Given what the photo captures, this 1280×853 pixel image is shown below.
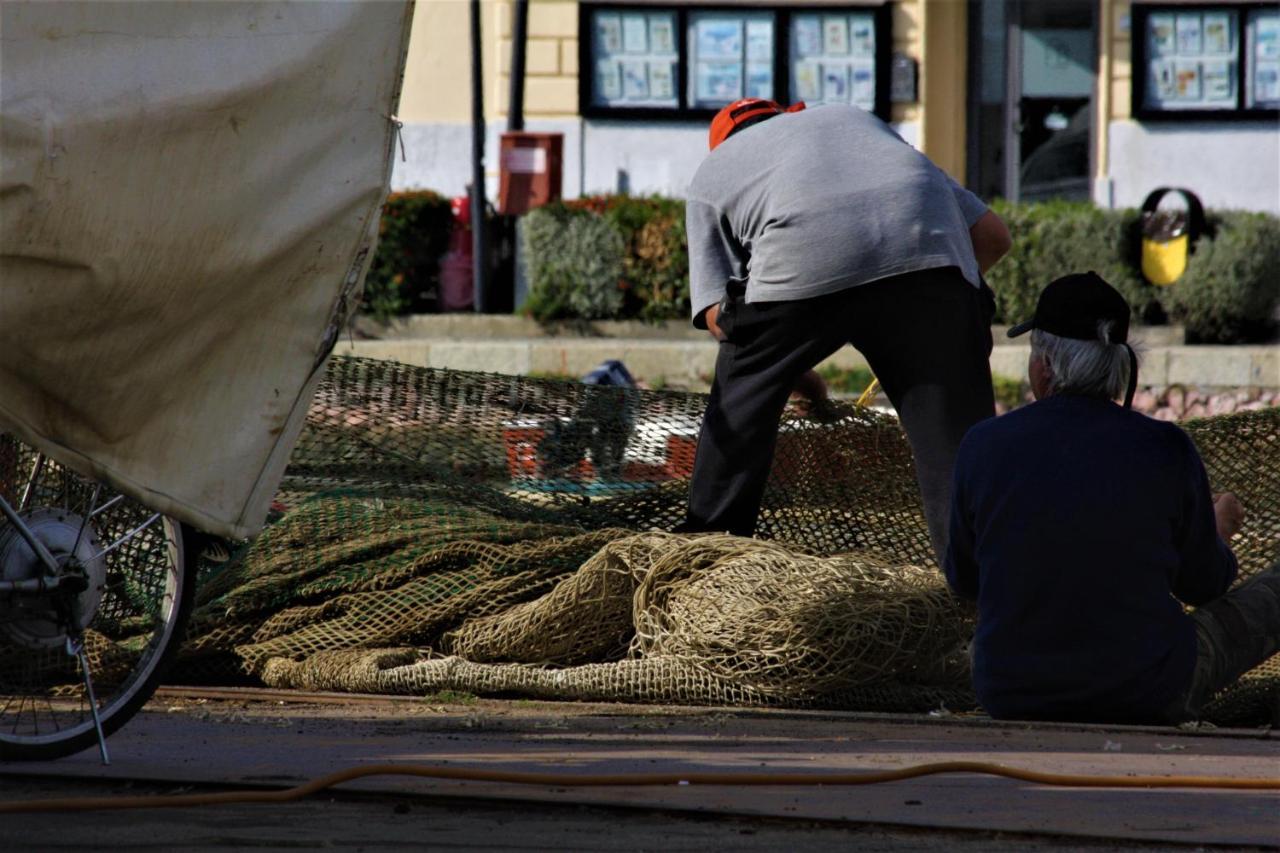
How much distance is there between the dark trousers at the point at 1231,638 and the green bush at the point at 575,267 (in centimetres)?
1067

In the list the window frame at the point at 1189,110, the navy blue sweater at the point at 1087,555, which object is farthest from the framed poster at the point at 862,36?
the navy blue sweater at the point at 1087,555

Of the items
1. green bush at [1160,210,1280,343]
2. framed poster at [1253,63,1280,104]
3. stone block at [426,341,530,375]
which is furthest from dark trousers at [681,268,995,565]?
framed poster at [1253,63,1280,104]

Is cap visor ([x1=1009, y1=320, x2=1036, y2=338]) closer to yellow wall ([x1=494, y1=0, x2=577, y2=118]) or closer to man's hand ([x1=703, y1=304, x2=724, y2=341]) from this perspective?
man's hand ([x1=703, y1=304, x2=724, y2=341])

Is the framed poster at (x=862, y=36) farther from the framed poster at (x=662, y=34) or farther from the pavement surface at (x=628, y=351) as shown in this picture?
the pavement surface at (x=628, y=351)

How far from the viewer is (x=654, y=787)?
3.36 metres

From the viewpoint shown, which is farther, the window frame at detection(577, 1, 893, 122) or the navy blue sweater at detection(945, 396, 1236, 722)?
the window frame at detection(577, 1, 893, 122)

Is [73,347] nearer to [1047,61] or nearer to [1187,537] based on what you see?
[1187,537]

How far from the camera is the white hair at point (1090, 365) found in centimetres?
395

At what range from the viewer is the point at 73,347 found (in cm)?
325

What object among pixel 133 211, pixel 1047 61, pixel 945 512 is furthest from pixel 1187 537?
pixel 1047 61

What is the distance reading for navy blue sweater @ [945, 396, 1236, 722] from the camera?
3869 millimetres

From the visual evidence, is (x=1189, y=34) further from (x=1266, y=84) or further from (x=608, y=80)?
(x=608, y=80)

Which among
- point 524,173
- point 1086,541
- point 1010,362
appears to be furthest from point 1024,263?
point 1086,541

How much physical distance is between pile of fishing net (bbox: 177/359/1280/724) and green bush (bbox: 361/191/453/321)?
29.7 feet
